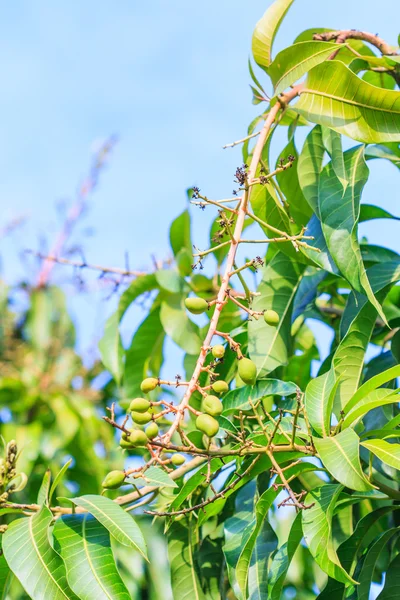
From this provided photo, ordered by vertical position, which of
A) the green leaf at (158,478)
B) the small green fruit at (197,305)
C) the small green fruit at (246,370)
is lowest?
the green leaf at (158,478)

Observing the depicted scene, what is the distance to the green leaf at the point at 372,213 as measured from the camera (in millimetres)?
1515

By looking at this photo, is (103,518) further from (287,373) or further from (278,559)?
(287,373)

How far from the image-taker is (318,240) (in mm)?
1282

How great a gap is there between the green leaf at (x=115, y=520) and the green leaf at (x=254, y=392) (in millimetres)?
267

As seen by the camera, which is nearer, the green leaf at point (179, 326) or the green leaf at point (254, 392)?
the green leaf at point (254, 392)

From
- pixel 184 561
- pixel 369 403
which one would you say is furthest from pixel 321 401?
pixel 184 561

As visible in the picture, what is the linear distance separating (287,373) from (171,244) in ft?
1.73

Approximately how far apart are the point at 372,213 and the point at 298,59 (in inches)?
17.4

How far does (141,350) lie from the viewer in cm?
172

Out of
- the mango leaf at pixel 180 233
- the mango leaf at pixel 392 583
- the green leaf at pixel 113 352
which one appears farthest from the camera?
the mango leaf at pixel 180 233

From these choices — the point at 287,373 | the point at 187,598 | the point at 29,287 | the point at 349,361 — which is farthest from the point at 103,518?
the point at 29,287

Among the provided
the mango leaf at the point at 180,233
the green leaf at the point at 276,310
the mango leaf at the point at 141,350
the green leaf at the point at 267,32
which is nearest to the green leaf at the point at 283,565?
the green leaf at the point at 276,310

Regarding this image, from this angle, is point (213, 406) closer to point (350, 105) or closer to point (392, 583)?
point (392, 583)

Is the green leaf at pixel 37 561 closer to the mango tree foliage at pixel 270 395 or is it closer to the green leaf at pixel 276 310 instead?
the mango tree foliage at pixel 270 395
